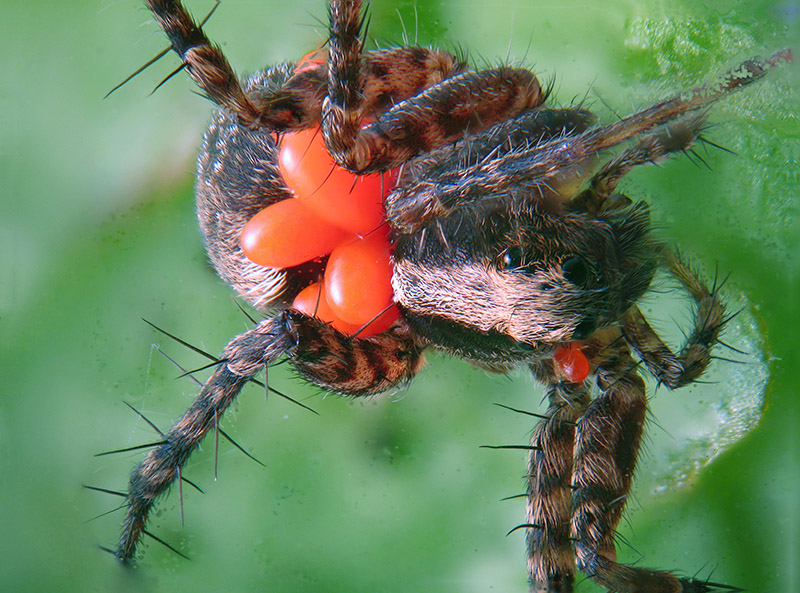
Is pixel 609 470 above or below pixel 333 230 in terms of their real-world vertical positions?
below

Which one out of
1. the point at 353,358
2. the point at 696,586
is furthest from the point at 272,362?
the point at 696,586

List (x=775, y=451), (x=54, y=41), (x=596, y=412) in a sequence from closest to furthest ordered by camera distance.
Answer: (x=596, y=412)
(x=775, y=451)
(x=54, y=41)

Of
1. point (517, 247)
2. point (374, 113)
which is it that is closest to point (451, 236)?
point (517, 247)

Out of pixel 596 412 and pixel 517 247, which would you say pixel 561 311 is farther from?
pixel 596 412

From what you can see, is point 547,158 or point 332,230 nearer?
point 547,158

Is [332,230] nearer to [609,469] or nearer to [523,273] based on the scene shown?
[523,273]

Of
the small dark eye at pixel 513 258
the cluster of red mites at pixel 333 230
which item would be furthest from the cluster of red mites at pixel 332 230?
the small dark eye at pixel 513 258
